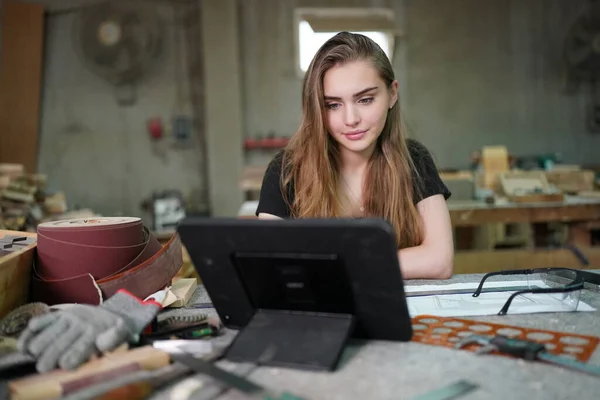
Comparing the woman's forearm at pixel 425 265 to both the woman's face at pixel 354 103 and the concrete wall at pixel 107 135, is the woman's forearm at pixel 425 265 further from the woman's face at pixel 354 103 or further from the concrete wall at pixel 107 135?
the concrete wall at pixel 107 135

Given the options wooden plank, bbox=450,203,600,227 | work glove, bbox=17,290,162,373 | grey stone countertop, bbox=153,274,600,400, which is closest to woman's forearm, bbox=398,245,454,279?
grey stone countertop, bbox=153,274,600,400

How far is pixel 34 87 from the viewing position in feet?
15.3

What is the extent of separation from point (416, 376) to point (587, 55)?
5.12 meters

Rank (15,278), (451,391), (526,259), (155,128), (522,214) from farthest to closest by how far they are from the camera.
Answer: (155,128) < (522,214) < (526,259) < (15,278) < (451,391)

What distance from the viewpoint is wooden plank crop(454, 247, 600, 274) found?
2.67 m

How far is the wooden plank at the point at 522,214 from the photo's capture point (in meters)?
3.12

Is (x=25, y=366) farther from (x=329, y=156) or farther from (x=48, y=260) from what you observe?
(x=329, y=156)

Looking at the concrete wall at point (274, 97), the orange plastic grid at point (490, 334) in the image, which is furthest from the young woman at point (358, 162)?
the concrete wall at point (274, 97)

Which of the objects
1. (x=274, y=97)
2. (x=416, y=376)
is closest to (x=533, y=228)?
(x=274, y=97)

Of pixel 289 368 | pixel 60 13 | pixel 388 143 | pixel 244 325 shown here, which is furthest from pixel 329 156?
pixel 60 13

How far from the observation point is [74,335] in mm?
851

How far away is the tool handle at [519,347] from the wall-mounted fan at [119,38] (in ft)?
14.3

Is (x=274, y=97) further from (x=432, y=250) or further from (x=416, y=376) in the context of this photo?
(x=416, y=376)

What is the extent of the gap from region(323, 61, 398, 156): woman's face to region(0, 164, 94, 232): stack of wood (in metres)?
2.47
